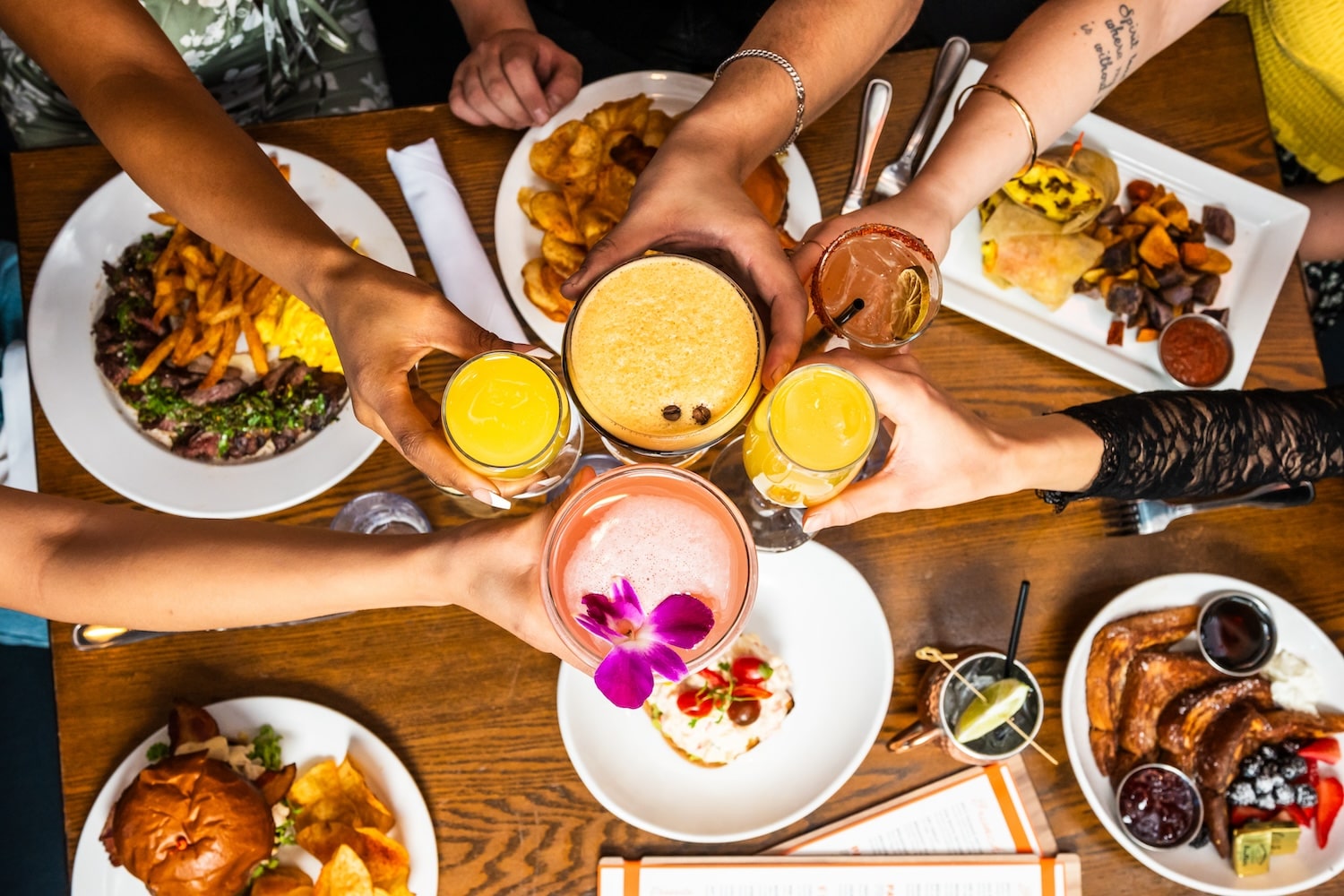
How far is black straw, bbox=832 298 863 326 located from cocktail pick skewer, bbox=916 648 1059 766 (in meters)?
0.75

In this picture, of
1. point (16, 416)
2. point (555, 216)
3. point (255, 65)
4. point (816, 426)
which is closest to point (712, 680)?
point (816, 426)

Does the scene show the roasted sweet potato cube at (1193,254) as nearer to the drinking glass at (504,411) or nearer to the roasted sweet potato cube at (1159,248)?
the roasted sweet potato cube at (1159,248)

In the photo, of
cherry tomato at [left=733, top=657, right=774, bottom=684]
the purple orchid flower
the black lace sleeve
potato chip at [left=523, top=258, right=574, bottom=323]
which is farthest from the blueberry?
potato chip at [left=523, top=258, right=574, bottom=323]

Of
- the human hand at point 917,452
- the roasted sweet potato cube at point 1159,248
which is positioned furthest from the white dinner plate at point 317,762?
the roasted sweet potato cube at point 1159,248

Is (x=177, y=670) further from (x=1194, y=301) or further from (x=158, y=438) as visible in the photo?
(x=1194, y=301)

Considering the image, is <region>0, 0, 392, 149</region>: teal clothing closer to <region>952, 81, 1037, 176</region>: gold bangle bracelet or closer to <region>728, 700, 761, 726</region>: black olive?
<region>952, 81, 1037, 176</region>: gold bangle bracelet

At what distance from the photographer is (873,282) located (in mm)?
1555

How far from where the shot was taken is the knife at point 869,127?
199 centimetres

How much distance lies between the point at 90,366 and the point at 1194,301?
2493mm

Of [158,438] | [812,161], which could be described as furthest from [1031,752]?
[158,438]

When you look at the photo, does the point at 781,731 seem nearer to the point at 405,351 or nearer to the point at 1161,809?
the point at 1161,809

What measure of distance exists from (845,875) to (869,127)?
5.42ft

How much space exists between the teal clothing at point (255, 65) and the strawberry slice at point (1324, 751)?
110 inches

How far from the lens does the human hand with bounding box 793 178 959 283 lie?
1609 millimetres
